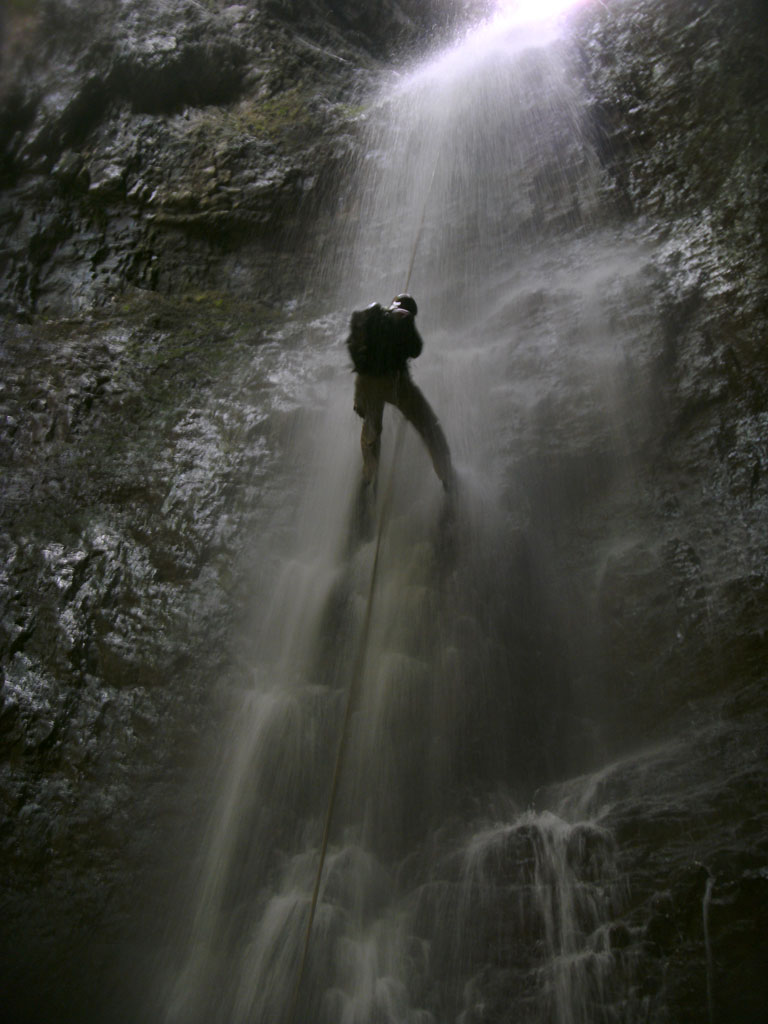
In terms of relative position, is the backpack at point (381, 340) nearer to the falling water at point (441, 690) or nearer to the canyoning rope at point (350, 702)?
the canyoning rope at point (350, 702)

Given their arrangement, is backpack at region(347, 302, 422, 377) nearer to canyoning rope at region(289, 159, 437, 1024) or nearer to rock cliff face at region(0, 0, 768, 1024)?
canyoning rope at region(289, 159, 437, 1024)

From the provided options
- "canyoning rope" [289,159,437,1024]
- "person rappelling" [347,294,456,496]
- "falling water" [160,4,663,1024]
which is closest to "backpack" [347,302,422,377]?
"person rappelling" [347,294,456,496]

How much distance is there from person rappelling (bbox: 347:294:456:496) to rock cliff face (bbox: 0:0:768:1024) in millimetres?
692

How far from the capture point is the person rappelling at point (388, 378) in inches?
170

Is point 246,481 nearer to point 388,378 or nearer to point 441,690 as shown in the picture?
point 388,378

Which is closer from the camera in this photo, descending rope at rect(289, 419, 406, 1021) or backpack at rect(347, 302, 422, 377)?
descending rope at rect(289, 419, 406, 1021)

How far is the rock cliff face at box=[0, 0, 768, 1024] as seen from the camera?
128 inches

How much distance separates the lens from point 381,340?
14.2 ft

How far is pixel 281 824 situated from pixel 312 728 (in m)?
0.52

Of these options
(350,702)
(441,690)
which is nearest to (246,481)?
(350,702)

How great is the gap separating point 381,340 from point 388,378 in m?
0.28

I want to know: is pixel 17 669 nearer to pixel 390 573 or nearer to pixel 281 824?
pixel 281 824

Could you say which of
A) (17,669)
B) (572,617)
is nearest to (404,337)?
(572,617)

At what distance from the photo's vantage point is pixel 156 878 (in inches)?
149
